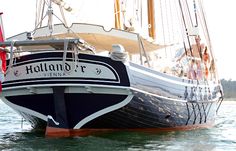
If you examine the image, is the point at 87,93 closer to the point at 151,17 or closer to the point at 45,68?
the point at 45,68

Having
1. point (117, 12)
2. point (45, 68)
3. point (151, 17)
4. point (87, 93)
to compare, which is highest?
point (151, 17)

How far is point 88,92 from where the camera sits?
1227cm

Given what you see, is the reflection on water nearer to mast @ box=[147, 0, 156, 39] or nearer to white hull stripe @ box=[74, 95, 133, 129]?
white hull stripe @ box=[74, 95, 133, 129]

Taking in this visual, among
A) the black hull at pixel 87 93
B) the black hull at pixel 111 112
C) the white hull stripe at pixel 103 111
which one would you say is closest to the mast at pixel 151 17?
the black hull at pixel 111 112

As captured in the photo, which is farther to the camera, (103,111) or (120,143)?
(103,111)

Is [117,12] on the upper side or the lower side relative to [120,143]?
upper

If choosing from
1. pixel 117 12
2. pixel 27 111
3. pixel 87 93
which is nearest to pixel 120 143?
pixel 87 93

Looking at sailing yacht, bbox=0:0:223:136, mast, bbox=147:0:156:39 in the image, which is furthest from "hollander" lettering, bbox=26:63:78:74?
mast, bbox=147:0:156:39

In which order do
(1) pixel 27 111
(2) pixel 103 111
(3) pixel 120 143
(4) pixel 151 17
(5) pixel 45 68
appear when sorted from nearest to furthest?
(3) pixel 120 143
(5) pixel 45 68
(2) pixel 103 111
(1) pixel 27 111
(4) pixel 151 17

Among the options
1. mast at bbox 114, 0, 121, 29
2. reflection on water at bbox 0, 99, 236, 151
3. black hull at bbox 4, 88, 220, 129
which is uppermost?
mast at bbox 114, 0, 121, 29

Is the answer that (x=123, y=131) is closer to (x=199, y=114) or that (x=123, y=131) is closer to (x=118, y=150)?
(x=118, y=150)

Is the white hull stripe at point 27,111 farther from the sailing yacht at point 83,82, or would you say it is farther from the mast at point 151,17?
the mast at point 151,17

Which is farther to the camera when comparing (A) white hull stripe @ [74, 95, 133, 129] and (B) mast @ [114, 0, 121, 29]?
(B) mast @ [114, 0, 121, 29]

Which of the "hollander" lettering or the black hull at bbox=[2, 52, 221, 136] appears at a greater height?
the "hollander" lettering
